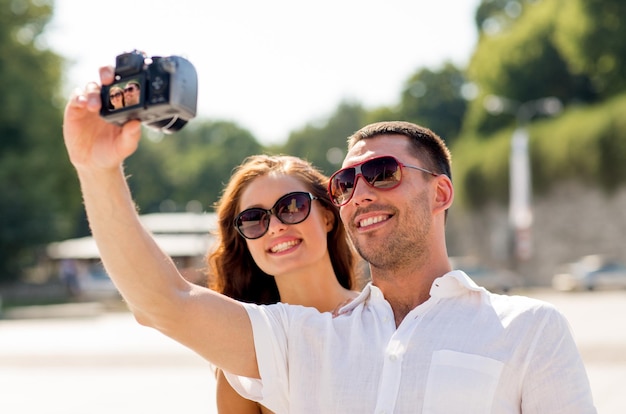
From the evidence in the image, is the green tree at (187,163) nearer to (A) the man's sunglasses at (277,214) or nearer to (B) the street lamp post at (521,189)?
(B) the street lamp post at (521,189)

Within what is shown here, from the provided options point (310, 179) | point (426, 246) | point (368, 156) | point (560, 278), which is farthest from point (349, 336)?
point (560, 278)

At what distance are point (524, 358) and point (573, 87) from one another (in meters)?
48.3

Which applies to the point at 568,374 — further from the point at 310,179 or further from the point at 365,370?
the point at 310,179

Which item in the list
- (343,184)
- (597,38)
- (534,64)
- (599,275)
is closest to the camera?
(343,184)

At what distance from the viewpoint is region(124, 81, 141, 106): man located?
7.20ft

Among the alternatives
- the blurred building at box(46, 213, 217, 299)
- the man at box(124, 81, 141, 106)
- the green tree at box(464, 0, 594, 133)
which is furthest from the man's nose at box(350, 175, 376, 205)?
the green tree at box(464, 0, 594, 133)

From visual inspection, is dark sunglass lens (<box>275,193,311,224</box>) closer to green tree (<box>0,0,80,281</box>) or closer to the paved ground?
the paved ground

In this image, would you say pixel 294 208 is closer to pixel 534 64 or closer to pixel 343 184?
pixel 343 184

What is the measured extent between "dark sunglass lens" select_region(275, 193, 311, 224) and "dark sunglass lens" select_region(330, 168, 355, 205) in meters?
0.85

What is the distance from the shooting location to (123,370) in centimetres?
1409

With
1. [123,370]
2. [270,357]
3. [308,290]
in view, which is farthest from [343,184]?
[123,370]

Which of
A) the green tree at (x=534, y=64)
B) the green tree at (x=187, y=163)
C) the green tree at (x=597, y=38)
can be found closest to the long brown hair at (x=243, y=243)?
the green tree at (x=597, y=38)

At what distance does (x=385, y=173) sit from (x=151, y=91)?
0.88 m

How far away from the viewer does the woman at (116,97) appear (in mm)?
2225
